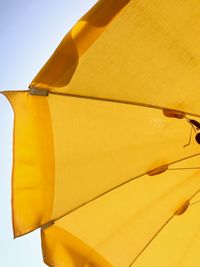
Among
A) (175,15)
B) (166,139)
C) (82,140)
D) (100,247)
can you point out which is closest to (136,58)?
(175,15)

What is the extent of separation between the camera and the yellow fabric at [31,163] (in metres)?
2.26

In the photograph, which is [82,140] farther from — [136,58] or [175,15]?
[175,15]

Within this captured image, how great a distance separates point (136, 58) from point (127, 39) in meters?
0.15

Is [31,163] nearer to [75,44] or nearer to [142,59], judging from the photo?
[75,44]

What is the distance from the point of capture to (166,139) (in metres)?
2.75

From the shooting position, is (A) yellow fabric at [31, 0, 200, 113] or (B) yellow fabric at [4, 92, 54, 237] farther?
(B) yellow fabric at [4, 92, 54, 237]

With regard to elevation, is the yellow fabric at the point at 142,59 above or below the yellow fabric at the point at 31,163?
above

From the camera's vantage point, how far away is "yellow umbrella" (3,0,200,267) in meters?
1.97

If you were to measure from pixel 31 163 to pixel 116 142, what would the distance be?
23.1 inches

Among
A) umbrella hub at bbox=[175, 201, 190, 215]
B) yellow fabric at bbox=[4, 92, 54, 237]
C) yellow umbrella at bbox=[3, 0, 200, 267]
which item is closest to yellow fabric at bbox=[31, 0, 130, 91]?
yellow umbrella at bbox=[3, 0, 200, 267]

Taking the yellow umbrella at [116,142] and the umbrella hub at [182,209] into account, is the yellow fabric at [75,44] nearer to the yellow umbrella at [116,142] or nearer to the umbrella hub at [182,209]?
the yellow umbrella at [116,142]

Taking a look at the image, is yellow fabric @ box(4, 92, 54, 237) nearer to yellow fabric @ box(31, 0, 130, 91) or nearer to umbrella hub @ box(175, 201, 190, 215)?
yellow fabric @ box(31, 0, 130, 91)

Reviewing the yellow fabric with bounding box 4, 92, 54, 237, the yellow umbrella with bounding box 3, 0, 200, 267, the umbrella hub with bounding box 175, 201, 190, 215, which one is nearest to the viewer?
the yellow umbrella with bounding box 3, 0, 200, 267

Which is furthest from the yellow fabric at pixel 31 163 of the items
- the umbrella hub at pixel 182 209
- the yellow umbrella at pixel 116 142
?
the umbrella hub at pixel 182 209
